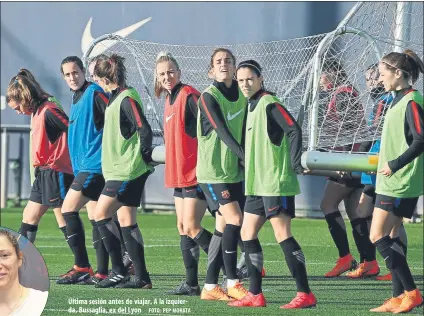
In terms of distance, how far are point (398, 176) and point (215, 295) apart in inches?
70.1

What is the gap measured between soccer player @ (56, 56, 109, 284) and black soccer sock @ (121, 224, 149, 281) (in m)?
Result: 0.54

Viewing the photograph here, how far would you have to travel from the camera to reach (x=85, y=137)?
446 inches

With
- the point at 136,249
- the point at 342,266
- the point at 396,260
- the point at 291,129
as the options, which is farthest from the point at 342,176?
the point at 291,129

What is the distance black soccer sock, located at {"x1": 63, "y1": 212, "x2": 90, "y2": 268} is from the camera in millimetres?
11494

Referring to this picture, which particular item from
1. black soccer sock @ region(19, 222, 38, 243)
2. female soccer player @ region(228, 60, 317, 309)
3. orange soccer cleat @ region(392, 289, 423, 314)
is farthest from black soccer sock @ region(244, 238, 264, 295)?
black soccer sock @ region(19, 222, 38, 243)

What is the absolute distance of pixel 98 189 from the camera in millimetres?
11336

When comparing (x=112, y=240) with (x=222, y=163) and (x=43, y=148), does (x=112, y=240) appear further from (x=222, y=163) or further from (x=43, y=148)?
(x=222, y=163)

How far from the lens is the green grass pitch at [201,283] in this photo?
9539mm

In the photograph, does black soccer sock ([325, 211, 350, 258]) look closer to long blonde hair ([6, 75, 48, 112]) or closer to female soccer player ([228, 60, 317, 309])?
female soccer player ([228, 60, 317, 309])

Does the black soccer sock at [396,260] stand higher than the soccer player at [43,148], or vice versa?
the soccer player at [43,148]

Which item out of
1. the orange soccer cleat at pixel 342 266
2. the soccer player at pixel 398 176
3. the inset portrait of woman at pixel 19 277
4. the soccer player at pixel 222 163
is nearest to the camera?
the inset portrait of woman at pixel 19 277

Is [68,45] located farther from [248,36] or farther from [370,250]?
[370,250]

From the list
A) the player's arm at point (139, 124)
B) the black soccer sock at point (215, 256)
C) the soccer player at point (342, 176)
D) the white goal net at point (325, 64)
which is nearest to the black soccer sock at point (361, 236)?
the soccer player at point (342, 176)

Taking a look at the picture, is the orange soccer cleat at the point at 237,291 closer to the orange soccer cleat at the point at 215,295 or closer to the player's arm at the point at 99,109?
the orange soccer cleat at the point at 215,295
